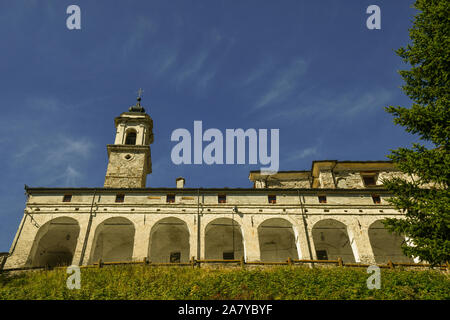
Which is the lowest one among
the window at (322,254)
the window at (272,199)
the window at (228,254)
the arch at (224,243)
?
the window at (322,254)

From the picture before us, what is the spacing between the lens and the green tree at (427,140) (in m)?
12.3

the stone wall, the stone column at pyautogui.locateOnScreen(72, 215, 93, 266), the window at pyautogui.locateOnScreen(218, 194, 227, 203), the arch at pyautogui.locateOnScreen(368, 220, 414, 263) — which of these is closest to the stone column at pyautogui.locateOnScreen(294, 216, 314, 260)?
the stone wall

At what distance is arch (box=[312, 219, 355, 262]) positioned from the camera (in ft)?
89.1

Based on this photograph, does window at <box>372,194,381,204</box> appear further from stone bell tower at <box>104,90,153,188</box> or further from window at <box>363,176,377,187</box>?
stone bell tower at <box>104,90,153,188</box>

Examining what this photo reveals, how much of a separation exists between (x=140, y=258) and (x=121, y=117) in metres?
17.8

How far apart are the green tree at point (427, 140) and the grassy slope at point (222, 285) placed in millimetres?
2341

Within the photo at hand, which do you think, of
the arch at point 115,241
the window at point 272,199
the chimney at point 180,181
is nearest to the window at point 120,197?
the arch at point 115,241

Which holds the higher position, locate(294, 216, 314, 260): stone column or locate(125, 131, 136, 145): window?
locate(125, 131, 136, 145): window

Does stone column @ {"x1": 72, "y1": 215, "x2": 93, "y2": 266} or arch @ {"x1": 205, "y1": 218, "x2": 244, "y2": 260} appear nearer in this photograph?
stone column @ {"x1": 72, "y1": 215, "x2": 93, "y2": 266}

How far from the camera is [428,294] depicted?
13.4 m

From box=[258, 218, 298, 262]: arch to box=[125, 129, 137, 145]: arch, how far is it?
1716 centimetres

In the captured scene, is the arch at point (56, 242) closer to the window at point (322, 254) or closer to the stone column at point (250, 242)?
the stone column at point (250, 242)
